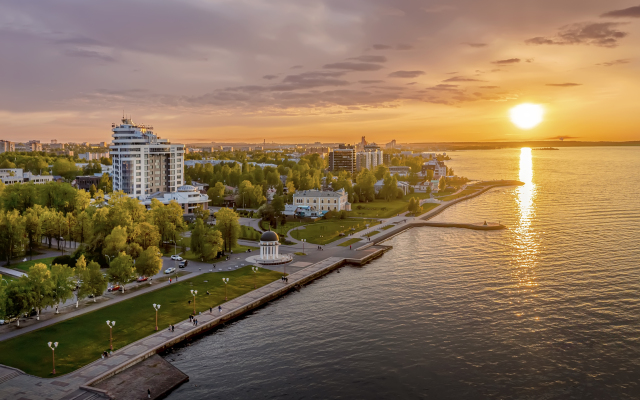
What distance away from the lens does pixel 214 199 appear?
15362cm

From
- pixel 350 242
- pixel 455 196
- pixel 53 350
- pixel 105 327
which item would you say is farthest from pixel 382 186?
pixel 53 350

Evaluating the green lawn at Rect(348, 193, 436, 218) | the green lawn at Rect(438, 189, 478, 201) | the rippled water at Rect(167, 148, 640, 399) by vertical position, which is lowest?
the rippled water at Rect(167, 148, 640, 399)

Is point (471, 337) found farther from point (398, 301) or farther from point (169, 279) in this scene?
point (169, 279)

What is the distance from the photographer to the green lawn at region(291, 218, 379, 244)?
347 ft

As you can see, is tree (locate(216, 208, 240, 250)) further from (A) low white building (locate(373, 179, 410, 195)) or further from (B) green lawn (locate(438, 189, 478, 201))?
(B) green lawn (locate(438, 189, 478, 201))

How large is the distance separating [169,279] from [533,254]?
2450 inches

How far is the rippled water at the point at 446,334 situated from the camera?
1698 inches

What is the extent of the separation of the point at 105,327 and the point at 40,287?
8648 mm

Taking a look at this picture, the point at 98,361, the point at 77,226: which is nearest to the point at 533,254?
the point at 98,361

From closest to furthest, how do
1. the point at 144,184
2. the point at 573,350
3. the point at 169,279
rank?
1. the point at 573,350
2. the point at 169,279
3. the point at 144,184

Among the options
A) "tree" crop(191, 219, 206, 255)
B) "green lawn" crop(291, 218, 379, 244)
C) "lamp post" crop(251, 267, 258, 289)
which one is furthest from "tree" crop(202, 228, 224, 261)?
"green lawn" crop(291, 218, 379, 244)

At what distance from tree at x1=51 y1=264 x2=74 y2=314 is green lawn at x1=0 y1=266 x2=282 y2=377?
124 inches

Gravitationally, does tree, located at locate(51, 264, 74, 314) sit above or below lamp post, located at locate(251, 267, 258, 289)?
above

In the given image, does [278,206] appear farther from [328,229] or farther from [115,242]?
[115,242]
